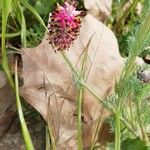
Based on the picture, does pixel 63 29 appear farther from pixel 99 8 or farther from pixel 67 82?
pixel 99 8

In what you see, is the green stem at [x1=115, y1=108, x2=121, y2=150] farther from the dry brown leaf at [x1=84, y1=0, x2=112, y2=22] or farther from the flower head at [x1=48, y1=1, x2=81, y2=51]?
the dry brown leaf at [x1=84, y1=0, x2=112, y2=22]

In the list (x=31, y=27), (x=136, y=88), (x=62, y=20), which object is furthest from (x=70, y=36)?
(x=31, y=27)

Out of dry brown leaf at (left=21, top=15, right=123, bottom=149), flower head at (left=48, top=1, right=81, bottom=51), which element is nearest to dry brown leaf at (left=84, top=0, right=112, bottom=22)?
dry brown leaf at (left=21, top=15, right=123, bottom=149)

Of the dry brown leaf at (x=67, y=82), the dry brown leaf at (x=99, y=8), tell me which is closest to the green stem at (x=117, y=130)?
the dry brown leaf at (x=67, y=82)

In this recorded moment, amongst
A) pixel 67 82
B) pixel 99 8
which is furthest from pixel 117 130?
pixel 99 8

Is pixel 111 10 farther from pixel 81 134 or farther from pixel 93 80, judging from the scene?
pixel 81 134
